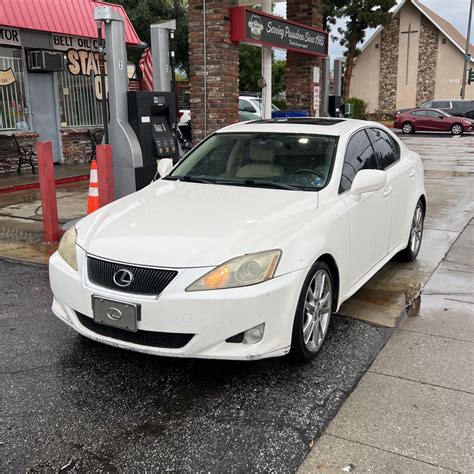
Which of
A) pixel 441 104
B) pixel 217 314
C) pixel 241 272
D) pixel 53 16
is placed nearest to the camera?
pixel 217 314

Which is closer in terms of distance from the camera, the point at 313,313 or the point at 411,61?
the point at 313,313

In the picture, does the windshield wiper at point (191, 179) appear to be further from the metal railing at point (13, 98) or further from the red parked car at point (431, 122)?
the red parked car at point (431, 122)

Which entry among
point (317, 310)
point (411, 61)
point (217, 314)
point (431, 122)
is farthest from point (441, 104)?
point (217, 314)

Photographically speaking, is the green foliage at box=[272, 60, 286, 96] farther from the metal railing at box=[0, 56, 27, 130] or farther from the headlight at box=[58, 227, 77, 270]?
the headlight at box=[58, 227, 77, 270]

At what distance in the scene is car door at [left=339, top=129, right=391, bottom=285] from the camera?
4211 mm

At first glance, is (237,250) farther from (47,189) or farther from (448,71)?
(448,71)

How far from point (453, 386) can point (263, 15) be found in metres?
7.45

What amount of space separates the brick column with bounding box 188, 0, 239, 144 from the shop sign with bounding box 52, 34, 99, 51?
5.92 m

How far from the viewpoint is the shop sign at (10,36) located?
12.6 m

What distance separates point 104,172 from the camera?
6.63 metres

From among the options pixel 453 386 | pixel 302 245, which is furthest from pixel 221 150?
pixel 453 386

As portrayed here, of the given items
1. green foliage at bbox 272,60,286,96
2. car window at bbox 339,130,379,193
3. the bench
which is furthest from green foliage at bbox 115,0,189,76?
car window at bbox 339,130,379,193

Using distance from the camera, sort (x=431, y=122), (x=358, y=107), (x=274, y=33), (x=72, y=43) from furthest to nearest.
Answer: (x=358, y=107)
(x=431, y=122)
(x=72, y=43)
(x=274, y=33)

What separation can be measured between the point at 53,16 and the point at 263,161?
1096 centimetres
